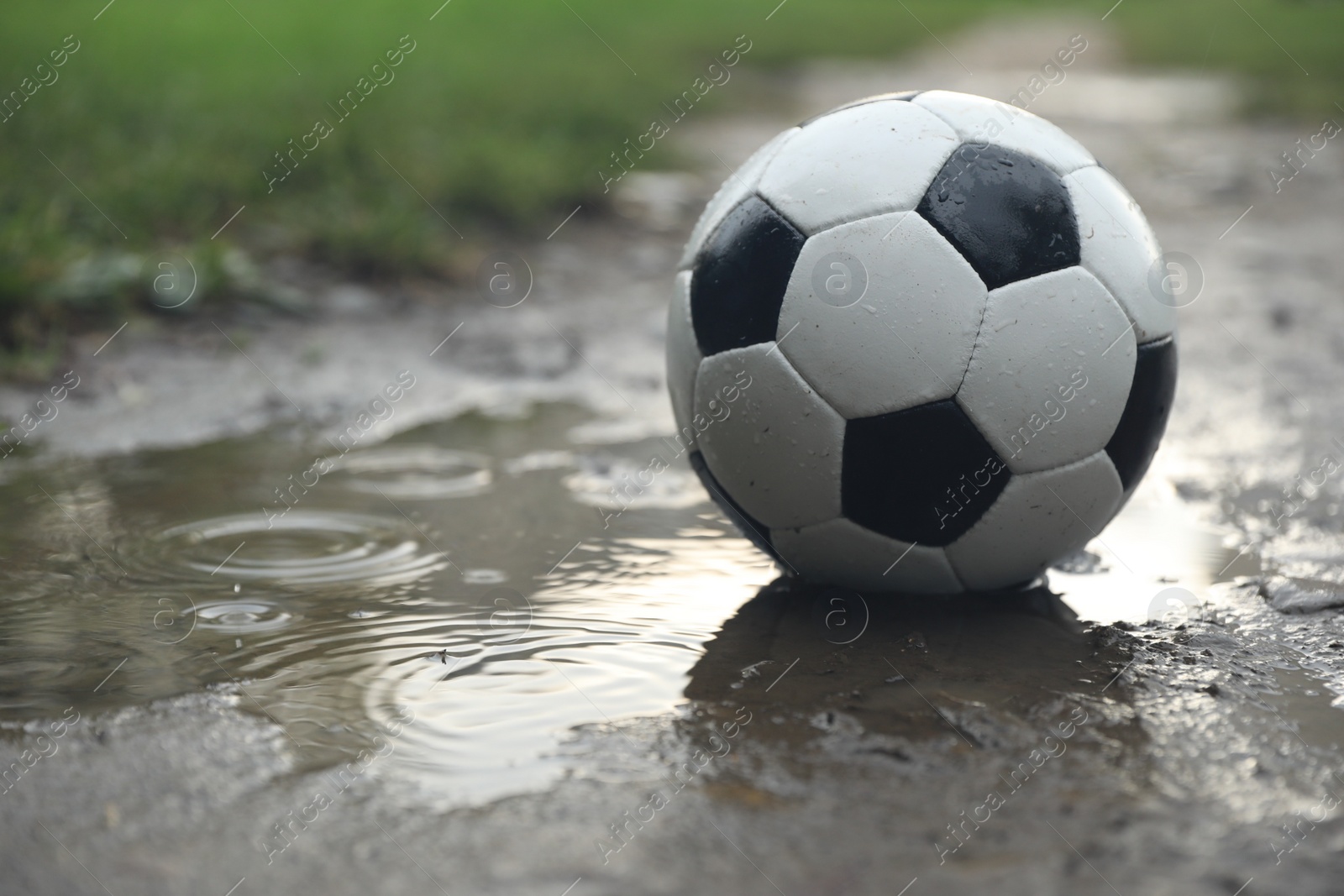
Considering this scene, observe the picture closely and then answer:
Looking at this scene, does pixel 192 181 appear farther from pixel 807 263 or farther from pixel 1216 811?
pixel 1216 811

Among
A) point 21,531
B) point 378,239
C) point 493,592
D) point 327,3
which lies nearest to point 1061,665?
point 493,592

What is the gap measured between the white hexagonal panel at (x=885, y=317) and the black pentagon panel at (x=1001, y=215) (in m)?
0.04

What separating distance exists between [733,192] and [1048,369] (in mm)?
824

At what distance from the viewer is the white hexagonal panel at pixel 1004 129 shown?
281 centimetres

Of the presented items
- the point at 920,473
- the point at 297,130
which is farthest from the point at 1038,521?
the point at 297,130

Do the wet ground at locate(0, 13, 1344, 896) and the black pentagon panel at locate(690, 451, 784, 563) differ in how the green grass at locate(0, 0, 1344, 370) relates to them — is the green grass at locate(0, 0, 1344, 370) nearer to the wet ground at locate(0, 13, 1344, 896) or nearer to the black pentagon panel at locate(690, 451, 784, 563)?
the wet ground at locate(0, 13, 1344, 896)

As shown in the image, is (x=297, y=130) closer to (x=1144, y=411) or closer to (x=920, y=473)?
(x=920, y=473)

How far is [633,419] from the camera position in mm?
4676

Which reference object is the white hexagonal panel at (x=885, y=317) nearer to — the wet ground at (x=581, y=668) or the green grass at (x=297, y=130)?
the wet ground at (x=581, y=668)

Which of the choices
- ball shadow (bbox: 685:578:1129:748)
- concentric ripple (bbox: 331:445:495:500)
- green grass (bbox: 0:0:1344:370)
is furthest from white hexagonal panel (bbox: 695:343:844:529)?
green grass (bbox: 0:0:1344:370)

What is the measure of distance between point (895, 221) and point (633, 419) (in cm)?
212

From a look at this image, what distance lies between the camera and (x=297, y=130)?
7.39 metres

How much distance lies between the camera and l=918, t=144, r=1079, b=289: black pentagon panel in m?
2.66

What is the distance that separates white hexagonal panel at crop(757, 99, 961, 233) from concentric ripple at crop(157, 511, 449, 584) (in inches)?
51.2
